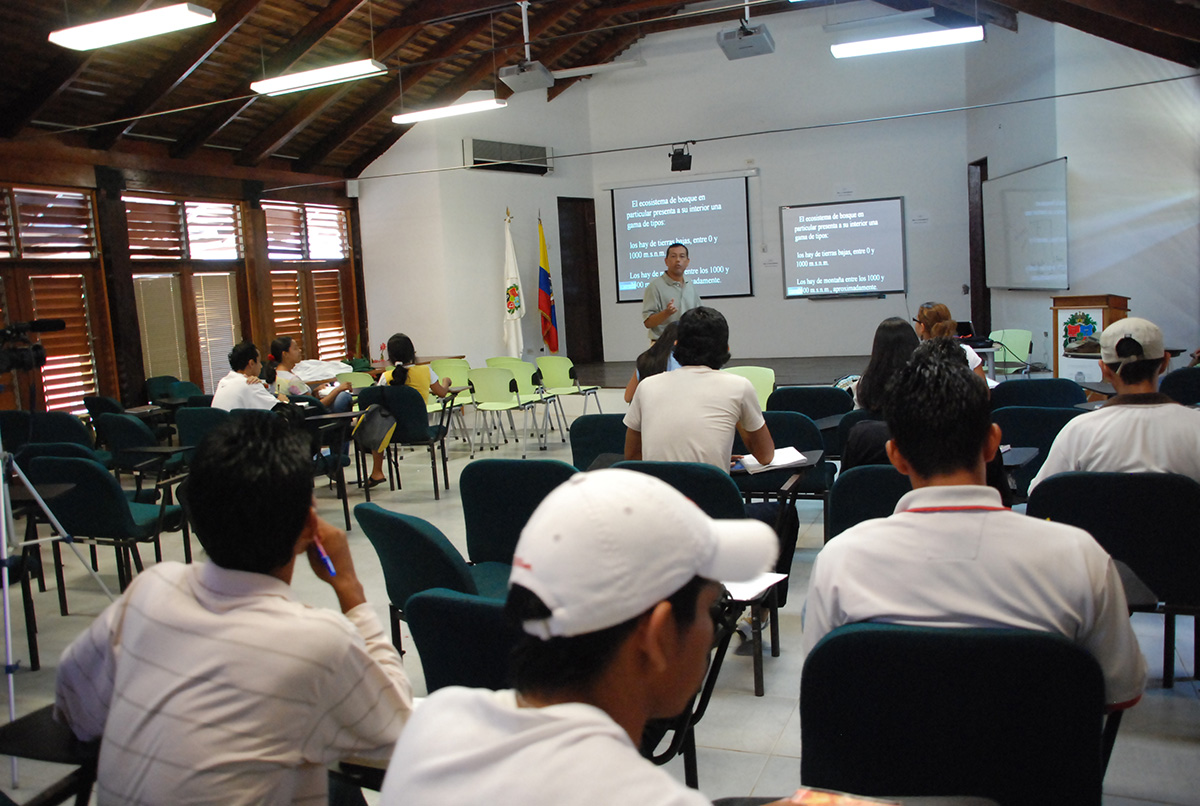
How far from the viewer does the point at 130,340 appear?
9352mm

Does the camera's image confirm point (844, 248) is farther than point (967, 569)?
Yes

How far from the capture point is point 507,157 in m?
12.5

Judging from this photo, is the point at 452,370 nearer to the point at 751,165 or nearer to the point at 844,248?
the point at 751,165

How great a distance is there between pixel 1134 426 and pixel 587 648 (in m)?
2.50

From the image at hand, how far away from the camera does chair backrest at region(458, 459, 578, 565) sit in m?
3.12

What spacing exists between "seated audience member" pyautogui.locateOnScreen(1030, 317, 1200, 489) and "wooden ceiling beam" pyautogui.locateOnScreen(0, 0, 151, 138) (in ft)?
25.4

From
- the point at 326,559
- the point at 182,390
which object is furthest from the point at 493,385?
the point at 326,559

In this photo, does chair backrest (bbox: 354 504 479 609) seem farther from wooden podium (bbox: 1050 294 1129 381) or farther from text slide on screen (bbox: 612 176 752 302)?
text slide on screen (bbox: 612 176 752 302)

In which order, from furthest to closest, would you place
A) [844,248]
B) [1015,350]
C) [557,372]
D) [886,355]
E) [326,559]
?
[844,248] < [1015,350] < [557,372] < [886,355] < [326,559]

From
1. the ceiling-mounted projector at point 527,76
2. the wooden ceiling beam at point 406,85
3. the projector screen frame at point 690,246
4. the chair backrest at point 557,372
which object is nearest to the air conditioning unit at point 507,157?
the wooden ceiling beam at point 406,85

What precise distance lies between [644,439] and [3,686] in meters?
2.74

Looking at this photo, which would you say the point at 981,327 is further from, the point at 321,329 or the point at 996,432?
the point at 996,432

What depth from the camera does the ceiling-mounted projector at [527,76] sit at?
365 inches

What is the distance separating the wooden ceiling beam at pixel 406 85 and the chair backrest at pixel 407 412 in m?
4.63
